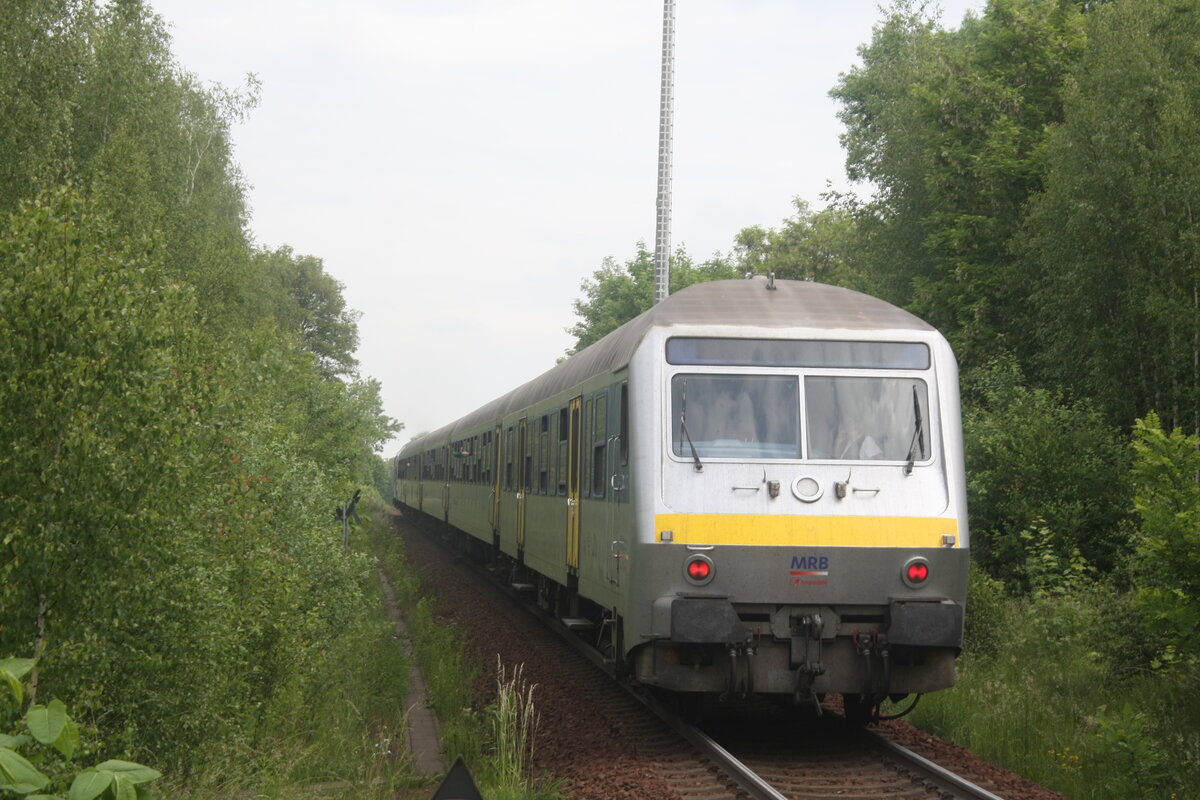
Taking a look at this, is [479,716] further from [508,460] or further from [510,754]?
[508,460]

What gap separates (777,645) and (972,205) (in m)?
20.7

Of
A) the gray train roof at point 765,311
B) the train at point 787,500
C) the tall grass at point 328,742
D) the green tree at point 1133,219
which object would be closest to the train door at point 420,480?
the green tree at point 1133,219

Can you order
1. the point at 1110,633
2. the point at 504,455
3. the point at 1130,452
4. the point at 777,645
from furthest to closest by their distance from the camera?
the point at 504,455, the point at 1130,452, the point at 1110,633, the point at 777,645

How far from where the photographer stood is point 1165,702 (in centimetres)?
962

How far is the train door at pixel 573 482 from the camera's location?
38.7 feet

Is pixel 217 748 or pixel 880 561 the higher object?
pixel 880 561

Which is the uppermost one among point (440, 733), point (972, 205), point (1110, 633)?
point (972, 205)

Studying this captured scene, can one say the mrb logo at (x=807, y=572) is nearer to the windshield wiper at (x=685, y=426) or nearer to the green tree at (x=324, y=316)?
the windshield wiper at (x=685, y=426)

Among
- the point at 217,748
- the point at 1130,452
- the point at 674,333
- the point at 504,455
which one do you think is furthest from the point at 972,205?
the point at 217,748

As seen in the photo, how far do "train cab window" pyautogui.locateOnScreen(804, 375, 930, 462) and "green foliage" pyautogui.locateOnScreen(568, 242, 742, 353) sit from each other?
4709 centimetres

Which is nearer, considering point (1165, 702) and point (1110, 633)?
point (1165, 702)

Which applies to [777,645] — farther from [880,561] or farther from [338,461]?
[338,461]

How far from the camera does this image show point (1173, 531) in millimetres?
8578

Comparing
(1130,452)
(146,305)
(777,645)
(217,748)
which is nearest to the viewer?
(146,305)
